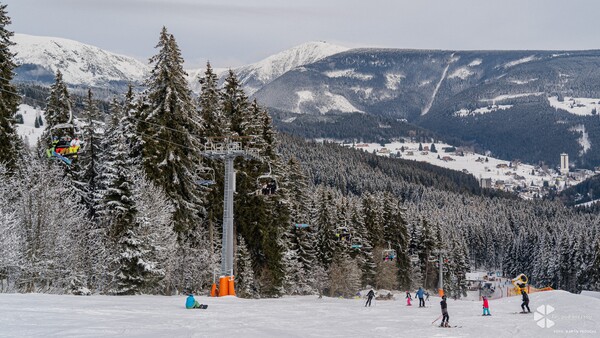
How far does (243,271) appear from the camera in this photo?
167 ft

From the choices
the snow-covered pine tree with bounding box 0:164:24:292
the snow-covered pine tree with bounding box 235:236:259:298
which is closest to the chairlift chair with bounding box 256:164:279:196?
the snow-covered pine tree with bounding box 235:236:259:298

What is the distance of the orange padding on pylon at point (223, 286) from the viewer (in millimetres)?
39812

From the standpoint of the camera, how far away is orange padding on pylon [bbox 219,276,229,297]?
3981 cm

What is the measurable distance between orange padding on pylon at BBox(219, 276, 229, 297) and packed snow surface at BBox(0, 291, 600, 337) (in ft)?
4.49

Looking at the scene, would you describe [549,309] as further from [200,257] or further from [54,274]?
[54,274]

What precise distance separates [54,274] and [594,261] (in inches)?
3474

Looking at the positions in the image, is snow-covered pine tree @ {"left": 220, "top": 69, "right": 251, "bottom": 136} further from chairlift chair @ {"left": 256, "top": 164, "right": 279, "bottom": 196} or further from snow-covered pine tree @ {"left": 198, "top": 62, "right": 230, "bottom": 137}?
chairlift chair @ {"left": 256, "top": 164, "right": 279, "bottom": 196}

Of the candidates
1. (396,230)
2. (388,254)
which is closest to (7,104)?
(388,254)

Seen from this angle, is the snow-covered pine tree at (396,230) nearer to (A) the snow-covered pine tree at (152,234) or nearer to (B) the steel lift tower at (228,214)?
(A) the snow-covered pine tree at (152,234)

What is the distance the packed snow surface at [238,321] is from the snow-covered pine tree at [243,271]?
10.6 meters

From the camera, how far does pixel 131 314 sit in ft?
89.1

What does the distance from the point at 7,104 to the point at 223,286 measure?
18877 mm

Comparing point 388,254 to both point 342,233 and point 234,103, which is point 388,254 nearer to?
point 342,233

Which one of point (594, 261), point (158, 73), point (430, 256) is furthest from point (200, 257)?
point (594, 261)
